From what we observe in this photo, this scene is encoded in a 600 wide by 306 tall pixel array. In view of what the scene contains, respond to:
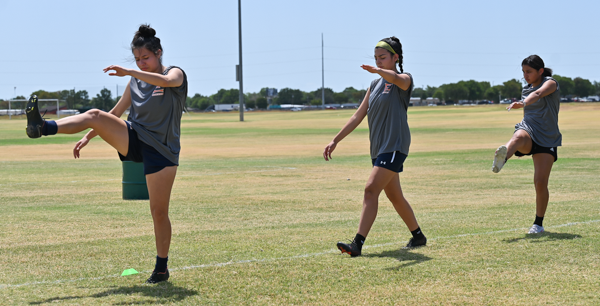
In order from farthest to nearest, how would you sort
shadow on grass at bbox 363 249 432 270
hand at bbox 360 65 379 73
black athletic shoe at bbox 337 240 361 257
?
black athletic shoe at bbox 337 240 361 257
shadow on grass at bbox 363 249 432 270
hand at bbox 360 65 379 73

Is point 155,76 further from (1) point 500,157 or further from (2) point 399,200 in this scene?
(1) point 500,157

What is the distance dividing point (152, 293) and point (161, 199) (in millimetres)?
756

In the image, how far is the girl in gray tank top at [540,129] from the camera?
25.1 ft

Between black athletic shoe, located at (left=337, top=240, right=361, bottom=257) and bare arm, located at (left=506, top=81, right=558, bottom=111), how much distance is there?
87.8 inches

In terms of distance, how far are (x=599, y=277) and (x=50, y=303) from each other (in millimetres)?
4192

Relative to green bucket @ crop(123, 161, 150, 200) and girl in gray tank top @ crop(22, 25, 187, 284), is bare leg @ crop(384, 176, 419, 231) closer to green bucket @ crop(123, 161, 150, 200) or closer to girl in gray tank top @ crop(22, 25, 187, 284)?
girl in gray tank top @ crop(22, 25, 187, 284)

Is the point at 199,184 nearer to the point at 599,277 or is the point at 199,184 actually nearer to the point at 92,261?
the point at 92,261

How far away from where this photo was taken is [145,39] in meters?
5.55

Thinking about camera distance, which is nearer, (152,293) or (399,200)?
(152,293)

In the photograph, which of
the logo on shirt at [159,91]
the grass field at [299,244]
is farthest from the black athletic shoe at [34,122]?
the grass field at [299,244]

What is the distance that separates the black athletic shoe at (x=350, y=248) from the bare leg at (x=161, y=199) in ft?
5.40

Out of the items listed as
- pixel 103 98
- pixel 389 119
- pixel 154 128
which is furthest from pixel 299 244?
pixel 103 98

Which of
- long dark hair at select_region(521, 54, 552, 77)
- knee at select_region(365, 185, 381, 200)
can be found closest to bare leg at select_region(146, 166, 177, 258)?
knee at select_region(365, 185, 381, 200)

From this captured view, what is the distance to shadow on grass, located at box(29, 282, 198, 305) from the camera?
508 cm
